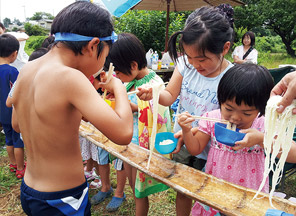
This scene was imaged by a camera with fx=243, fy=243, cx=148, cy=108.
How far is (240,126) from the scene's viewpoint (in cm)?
177

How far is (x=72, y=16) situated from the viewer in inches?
53.9

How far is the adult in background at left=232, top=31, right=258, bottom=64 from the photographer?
725 cm

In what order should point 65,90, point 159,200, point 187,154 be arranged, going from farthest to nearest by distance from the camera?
point 159,200 → point 187,154 → point 65,90

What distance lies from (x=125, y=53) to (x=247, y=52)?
604 cm

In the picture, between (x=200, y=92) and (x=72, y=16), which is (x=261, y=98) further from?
(x=72, y=16)

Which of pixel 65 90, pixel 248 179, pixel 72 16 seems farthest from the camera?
pixel 248 179

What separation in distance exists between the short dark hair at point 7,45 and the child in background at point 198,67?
111 inches

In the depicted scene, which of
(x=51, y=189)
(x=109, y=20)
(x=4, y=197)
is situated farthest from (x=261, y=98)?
(x=4, y=197)

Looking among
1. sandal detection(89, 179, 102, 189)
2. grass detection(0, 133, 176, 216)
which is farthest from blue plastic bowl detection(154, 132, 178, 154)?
sandal detection(89, 179, 102, 189)

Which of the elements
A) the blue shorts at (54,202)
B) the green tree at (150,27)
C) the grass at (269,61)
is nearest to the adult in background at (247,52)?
the green tree at (150,27)

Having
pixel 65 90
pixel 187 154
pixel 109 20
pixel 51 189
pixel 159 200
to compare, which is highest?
pixel 109 20

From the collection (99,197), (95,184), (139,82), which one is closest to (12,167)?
(95,184)

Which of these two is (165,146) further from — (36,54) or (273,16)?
(273,16)

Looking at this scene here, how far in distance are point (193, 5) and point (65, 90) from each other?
720 centimetres
